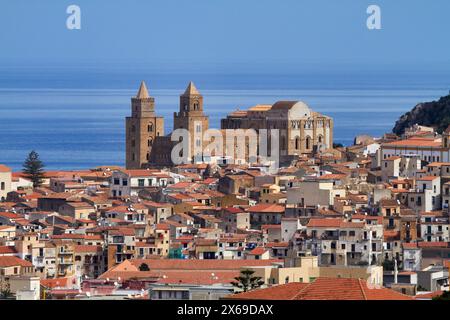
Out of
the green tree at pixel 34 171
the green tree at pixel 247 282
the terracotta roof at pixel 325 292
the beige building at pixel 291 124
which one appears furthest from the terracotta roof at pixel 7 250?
the beige building at pixel 291 124

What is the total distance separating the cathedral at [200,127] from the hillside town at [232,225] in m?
4.25

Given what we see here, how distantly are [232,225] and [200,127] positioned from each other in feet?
80.3

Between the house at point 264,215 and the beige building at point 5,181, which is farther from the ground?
the beige building at point 5,181

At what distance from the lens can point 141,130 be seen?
59375 mm

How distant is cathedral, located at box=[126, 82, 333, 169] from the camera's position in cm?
5625

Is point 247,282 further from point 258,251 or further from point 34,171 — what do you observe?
point 34,171

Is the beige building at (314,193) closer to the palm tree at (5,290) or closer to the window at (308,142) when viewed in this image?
the palm tree at (5,290)

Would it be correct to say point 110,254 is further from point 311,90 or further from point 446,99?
point 311,90

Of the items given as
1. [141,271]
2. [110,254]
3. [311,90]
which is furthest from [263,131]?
[311,90]

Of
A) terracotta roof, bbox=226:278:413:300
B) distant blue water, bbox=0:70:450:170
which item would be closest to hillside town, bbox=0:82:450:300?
terracotta roof, bbox=226:278:413:300

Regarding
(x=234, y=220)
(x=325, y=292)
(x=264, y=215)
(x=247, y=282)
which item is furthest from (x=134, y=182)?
(x=325, y=292)

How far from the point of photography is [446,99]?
5775 cm

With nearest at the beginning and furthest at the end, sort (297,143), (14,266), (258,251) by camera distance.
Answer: (14,266)
(258,251)
(297,143)

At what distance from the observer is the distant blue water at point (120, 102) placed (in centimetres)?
6712
